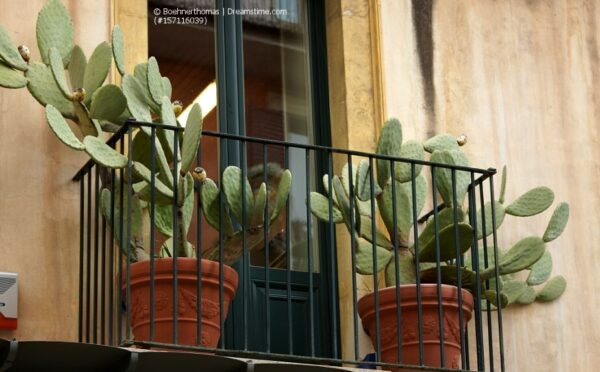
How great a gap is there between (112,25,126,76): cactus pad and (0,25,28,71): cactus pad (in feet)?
1.41

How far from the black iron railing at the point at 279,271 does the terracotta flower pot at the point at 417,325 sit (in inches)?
0.4

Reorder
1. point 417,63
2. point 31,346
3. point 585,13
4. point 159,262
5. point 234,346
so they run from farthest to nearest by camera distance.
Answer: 1. point 585,13
2. point 417,63
3. point 234,346
4. point 159,262
5. point 31,346

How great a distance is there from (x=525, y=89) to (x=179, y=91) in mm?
2019

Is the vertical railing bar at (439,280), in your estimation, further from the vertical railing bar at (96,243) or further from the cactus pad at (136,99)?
the vertical railing bar at (96,243)

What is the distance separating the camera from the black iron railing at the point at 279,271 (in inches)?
312

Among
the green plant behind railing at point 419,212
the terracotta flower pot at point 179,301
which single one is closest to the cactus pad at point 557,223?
the green plant behind railing at point 419,212

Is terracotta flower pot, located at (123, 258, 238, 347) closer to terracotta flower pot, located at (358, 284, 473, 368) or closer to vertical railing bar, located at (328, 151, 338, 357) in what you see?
vertical railing bar, located at (328, 151, 338, 357)

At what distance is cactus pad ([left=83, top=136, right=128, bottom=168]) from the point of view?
7883mm

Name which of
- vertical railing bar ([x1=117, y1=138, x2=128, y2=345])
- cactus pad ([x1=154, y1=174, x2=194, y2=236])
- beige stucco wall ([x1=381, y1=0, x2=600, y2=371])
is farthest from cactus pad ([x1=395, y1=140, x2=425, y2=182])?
vertical railing bar ([x1=117, y1=138, x2=128, y2=345])

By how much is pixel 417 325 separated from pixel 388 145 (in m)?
0.92

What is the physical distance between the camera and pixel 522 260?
29.4ft

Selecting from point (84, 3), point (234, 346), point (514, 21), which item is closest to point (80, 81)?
point (84, 3)

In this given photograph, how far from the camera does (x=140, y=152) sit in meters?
8.45

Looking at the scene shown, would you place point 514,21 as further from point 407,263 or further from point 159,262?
point 159,262
